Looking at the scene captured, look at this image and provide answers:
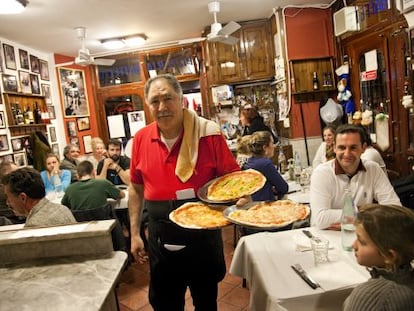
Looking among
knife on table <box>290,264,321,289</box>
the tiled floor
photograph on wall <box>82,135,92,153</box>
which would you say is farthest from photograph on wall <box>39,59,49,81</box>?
knife on table <box>290,264,321,289</box>

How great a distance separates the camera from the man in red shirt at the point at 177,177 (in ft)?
5.24

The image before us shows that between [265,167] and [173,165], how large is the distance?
3.56 ft

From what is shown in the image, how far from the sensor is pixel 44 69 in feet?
18.2

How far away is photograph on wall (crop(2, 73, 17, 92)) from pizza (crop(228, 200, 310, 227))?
4041 millimetres

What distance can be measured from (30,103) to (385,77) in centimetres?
457

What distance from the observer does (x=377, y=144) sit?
3.78 meters

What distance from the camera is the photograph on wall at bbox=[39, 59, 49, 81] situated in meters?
5.43

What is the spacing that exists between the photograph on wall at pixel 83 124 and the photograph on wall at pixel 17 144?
1603mm

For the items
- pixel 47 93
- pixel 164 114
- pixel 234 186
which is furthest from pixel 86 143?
pixel 234 186

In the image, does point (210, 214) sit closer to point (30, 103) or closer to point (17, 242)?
point (17, 242)

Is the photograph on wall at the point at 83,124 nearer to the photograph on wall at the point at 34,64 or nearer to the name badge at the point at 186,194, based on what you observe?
the photograph on wall at the point at 34,64

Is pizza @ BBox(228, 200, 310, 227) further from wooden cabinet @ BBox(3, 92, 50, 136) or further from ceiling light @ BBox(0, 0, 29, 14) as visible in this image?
wooden cabinet @ BBox(3, 92, 50, 136)

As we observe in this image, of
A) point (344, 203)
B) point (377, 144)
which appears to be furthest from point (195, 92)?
point (344, 203)

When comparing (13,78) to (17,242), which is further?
(13,78)
